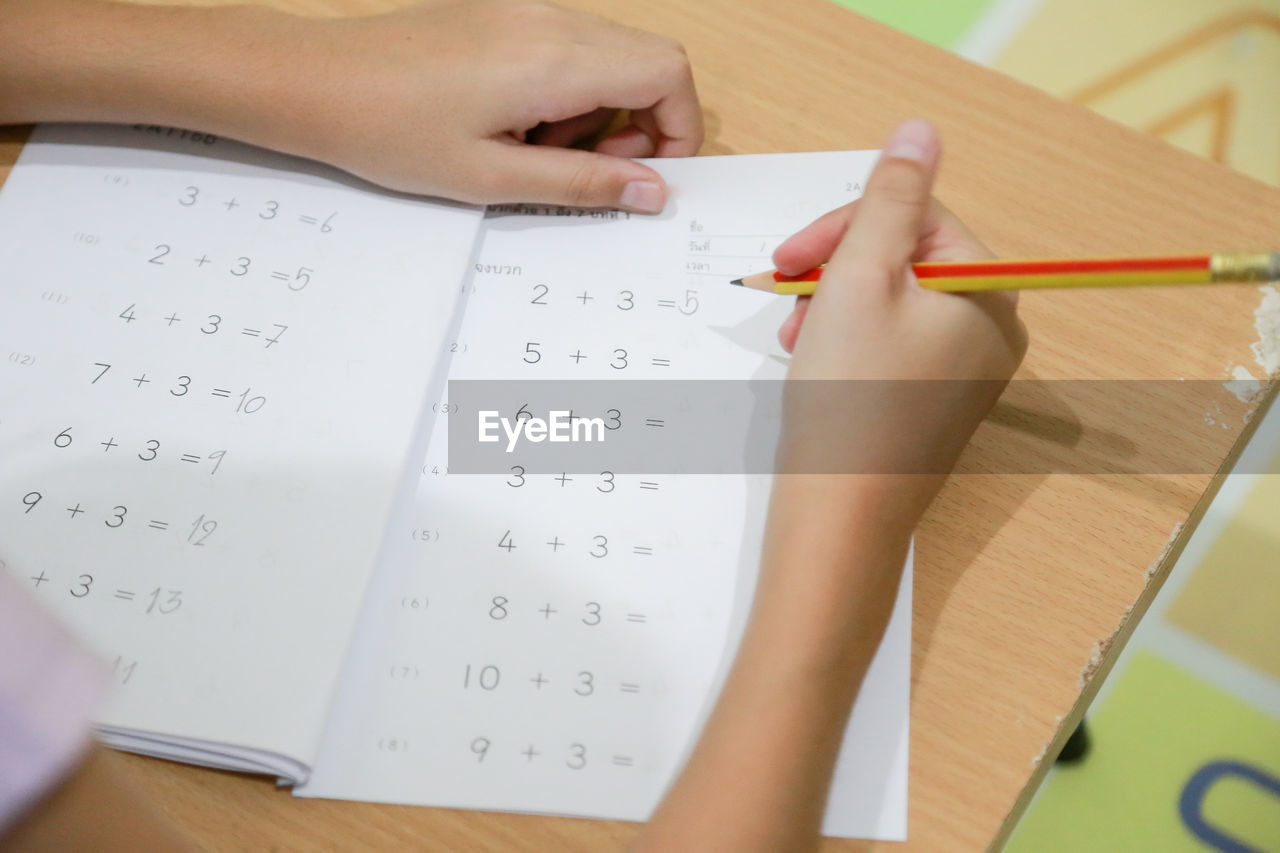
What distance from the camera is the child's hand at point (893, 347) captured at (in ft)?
1.36

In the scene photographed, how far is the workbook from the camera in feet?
1.32

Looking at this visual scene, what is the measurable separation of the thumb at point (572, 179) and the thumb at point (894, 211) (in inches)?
5.4

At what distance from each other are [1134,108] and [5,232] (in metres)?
1.27

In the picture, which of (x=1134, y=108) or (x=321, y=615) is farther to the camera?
(x=1134, y=108)

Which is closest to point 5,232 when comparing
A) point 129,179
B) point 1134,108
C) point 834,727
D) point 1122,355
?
point 129,179

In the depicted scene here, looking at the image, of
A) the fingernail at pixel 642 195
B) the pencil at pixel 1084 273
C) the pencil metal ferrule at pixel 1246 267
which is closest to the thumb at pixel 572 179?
the fingernail at pixel 642 195

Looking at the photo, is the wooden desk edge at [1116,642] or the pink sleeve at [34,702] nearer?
the pink sleeve at [34,702]

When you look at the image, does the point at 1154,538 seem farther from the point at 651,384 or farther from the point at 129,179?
the point at 129,179

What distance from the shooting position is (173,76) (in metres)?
0.54

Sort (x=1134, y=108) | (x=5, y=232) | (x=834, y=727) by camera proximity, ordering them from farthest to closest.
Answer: (x=1134, y=108), (x=5, y=232), (x=834, y=727)

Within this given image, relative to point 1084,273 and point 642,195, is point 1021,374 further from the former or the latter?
point 642,195

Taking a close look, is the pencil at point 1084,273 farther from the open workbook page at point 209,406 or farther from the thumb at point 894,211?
the open workbook page at point 209,406

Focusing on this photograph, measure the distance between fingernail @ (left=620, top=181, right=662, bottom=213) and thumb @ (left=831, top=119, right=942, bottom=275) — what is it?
130mm

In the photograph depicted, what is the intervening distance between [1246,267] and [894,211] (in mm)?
145
